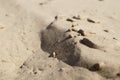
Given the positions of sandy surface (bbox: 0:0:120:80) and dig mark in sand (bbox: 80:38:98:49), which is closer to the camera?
sandy surface (bbox: 0:0:120:80)

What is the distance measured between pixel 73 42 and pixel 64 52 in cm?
17

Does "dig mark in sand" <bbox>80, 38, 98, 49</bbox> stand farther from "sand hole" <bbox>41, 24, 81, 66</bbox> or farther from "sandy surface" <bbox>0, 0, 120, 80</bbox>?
"sand hole" <bbox>41, 24, 81, 66</bbox>

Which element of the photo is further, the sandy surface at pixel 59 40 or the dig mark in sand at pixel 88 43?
the dig mark in sand at pixel 88 43

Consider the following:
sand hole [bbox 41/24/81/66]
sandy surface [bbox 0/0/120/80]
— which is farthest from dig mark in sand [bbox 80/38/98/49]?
sand hole [bbox 41/24/81/66]

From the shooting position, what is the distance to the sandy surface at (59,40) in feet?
9.29

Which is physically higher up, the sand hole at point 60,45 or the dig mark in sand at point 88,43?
the dig mark in sand at point 88,43

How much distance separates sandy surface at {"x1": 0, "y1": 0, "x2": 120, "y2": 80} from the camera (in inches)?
111

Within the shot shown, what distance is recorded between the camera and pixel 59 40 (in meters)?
3.48

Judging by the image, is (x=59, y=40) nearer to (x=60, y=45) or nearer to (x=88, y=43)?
(x=60, y=45)

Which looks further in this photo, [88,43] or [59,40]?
[59,40]

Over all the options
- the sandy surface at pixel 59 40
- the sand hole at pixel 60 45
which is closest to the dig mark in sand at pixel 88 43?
the sandy surface at pixel 59 40

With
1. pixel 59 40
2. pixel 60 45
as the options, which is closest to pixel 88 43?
pixel 60 45

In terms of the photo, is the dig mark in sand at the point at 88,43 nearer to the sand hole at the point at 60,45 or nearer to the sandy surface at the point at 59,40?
the sandy surface at the point at 59,40

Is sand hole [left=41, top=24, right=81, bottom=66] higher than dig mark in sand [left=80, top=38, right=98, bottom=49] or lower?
lower
